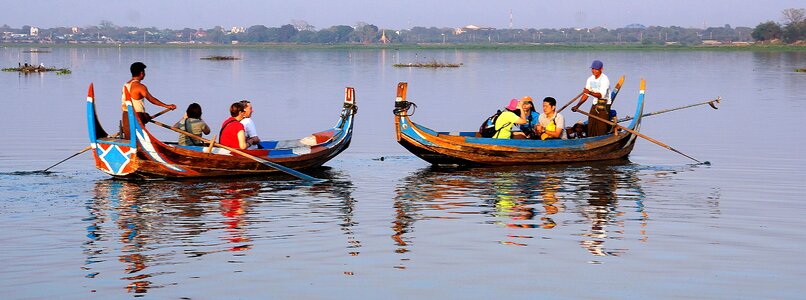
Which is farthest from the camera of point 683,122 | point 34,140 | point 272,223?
point 683,122

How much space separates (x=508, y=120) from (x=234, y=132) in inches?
186

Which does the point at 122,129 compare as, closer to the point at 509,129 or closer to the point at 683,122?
the point at 509,129

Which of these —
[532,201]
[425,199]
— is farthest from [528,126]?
[425,199]

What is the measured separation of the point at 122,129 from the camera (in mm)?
17703

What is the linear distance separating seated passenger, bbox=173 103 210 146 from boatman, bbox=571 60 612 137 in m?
6.62

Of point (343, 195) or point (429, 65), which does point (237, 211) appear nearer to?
point (343, 195)

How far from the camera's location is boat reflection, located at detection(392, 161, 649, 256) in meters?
13.4

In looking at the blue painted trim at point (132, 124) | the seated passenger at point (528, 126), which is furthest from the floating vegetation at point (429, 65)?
the blue painted trim at point (132, 124)

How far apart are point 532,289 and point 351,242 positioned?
9.13 feet

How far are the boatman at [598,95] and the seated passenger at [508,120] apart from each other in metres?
1.25

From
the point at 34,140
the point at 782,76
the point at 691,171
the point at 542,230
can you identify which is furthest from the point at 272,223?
the point at 782,76

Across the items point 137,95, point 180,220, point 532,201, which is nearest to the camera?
point 180,220

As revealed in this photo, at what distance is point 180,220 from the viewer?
14.0m

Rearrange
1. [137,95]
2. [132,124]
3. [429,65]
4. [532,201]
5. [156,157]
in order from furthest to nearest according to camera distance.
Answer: [429,65] < [137,95] < [156,157] < [132,124] < [532,201]
